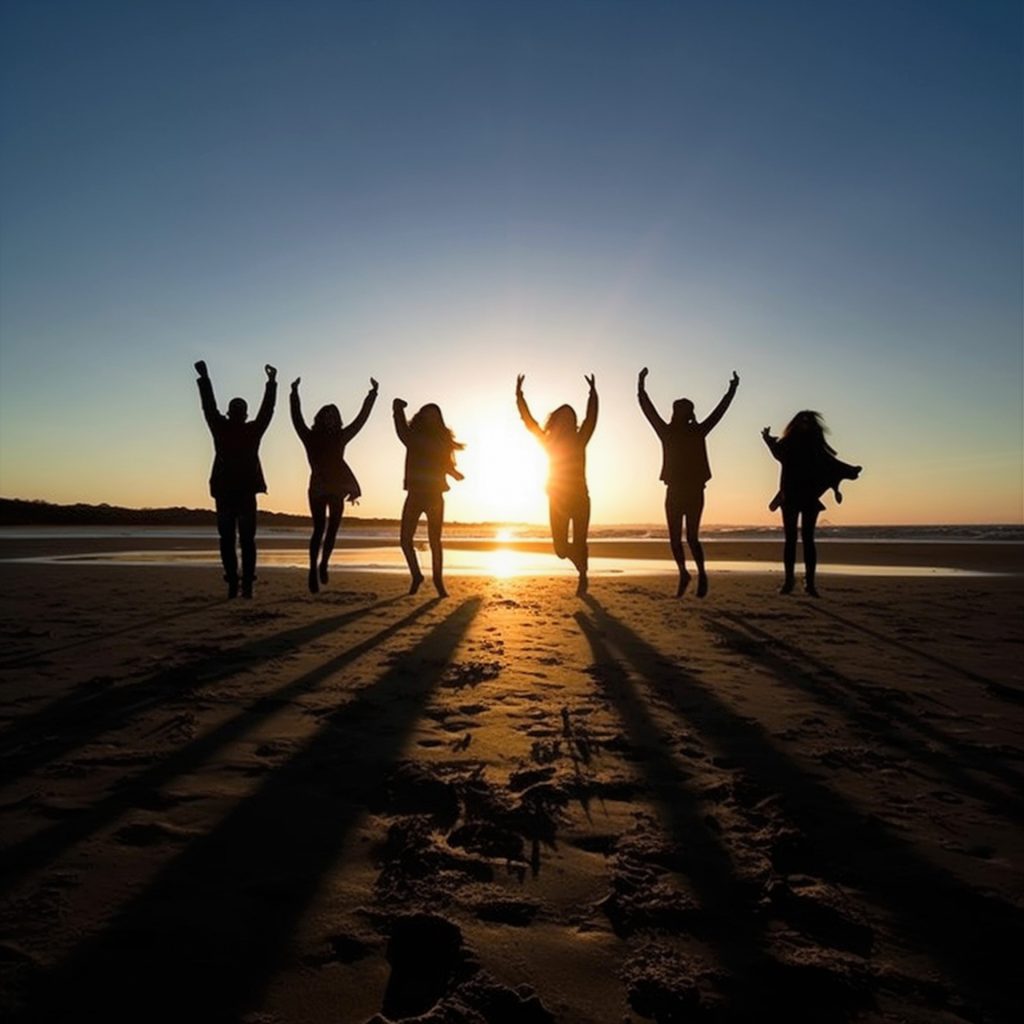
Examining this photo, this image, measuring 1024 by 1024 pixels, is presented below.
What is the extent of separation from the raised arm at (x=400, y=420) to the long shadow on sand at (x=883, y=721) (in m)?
5.76

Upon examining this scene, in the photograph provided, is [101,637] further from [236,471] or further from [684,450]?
[684,450]

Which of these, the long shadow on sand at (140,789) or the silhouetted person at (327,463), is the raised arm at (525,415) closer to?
the silhouetted person at (327,463)

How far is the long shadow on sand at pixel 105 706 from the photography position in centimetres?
321

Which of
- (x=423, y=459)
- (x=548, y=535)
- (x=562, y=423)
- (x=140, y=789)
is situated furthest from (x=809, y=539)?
(x=548, y=535)

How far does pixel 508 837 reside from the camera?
8.04 ft

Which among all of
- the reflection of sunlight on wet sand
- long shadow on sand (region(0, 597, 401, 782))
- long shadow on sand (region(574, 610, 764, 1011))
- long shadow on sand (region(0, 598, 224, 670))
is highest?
the reflection of sunlight on wet sand

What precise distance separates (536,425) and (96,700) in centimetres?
715

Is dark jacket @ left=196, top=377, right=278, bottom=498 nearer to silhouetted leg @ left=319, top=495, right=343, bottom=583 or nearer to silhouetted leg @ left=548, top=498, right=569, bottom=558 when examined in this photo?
silhouetted leg @ left=319, top=495, right=343, bottom=583

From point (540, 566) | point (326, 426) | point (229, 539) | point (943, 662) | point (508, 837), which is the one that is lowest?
point (508, 837)

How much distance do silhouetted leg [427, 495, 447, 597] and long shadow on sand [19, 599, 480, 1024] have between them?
651 centimetres

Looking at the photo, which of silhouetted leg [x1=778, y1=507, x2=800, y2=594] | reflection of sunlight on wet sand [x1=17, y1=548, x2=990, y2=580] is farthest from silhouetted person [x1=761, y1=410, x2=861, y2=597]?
reflection of sunlight on wet sand [x1=17, y1=548, x2=990, y2=580]

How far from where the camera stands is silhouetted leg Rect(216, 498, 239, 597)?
9.04 metres

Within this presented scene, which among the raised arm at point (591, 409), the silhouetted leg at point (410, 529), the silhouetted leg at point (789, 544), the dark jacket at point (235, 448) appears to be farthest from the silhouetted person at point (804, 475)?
the dark jacket at point (235, 448)

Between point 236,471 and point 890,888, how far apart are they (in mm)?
8541
